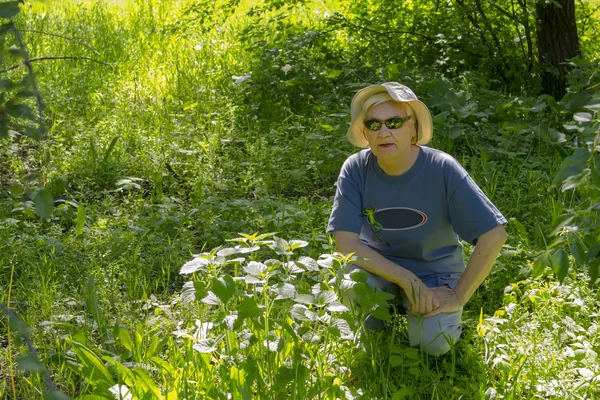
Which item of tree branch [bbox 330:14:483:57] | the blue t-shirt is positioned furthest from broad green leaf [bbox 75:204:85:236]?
tree branch [bbox 330:14:483:57]

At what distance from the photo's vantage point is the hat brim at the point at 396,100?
3.21m

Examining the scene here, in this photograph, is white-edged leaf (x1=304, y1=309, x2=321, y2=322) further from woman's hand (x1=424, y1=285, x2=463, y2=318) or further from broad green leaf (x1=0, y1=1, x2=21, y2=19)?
broad green leaf (x1=0, y1=1, x2=21, y2=19)

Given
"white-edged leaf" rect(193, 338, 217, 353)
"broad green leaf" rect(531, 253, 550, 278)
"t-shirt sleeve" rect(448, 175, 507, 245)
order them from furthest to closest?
"t-shirt sleeve" rect(448, 175, 507, 245) → "white-edged leaf" rect(193, 338, 217, 353) → "broad green leaf" rect(531, 253, 550, 278)

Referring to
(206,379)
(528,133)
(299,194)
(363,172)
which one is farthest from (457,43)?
(206,379)

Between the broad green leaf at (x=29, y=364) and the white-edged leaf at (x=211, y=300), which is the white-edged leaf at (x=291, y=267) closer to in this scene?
the white-edged leaf at (x=211, y=300)

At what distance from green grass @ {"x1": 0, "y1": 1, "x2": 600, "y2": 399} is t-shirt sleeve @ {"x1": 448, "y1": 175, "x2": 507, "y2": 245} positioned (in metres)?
0.47

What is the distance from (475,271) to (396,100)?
0.74 m

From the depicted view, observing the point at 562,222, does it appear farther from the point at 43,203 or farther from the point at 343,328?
the point at 43,203

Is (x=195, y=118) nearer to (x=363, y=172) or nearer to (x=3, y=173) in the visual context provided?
(x=3, y=173)

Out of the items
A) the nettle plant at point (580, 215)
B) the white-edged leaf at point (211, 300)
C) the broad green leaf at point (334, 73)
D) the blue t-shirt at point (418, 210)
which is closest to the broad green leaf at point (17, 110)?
the nettle plant at point (580, 215)

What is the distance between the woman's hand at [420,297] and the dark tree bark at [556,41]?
3691mm

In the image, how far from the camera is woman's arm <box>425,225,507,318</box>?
10.3ft

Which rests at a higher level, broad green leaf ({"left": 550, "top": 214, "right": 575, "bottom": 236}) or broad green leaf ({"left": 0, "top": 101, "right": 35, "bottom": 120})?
broad green leaf ({"left": 0, "top": 101, "right": 35, "bottom": 120})

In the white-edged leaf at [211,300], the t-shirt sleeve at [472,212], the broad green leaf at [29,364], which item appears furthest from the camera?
the t-shirt sleeve at [472,212]
